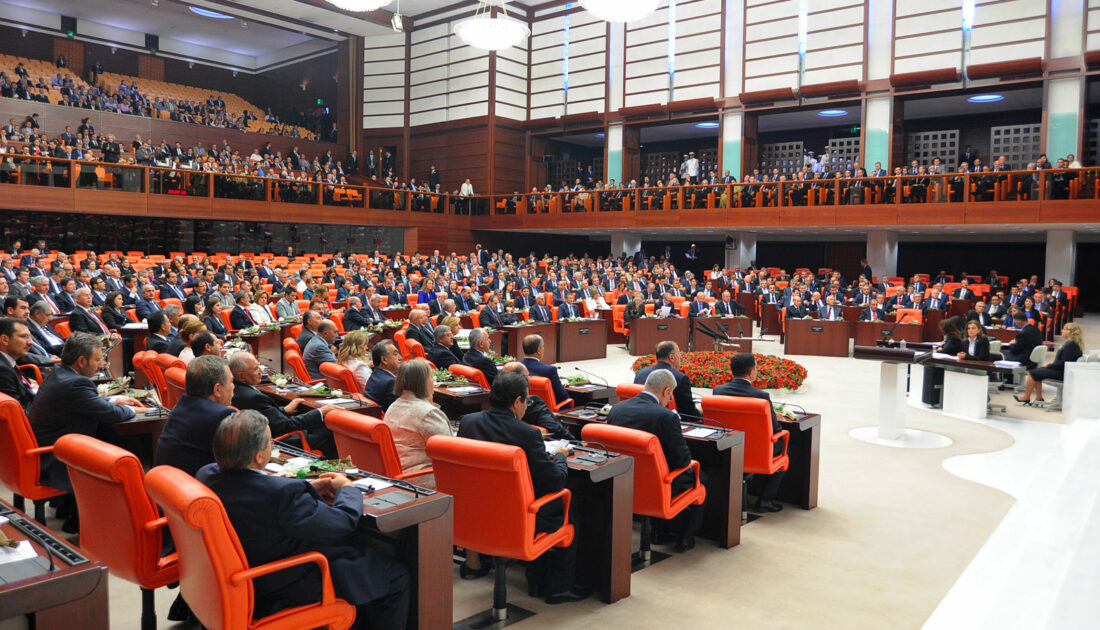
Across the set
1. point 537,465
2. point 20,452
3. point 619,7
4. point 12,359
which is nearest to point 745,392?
point 537,465

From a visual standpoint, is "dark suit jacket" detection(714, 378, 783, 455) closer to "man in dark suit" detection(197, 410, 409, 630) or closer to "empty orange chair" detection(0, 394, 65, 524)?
"man in dark suit" detection(197, 410, 409, 630)

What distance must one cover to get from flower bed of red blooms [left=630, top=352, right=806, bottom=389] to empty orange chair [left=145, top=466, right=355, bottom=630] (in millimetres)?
6656

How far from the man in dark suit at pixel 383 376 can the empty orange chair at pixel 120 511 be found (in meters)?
2.17

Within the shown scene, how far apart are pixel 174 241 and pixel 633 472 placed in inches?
689

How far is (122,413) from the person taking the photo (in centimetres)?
409

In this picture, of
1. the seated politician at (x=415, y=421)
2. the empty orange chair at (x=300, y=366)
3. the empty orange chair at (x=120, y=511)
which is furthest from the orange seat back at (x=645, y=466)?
the empty orange chair at (x=300, y=366)

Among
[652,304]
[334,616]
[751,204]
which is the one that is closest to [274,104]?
[751,204]

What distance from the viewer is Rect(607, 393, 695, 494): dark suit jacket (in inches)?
159

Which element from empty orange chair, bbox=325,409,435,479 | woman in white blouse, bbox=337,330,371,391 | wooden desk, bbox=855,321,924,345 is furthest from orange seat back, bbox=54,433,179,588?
wooden desk, bbox=855,321,924,345

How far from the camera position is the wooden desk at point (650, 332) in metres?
12.8

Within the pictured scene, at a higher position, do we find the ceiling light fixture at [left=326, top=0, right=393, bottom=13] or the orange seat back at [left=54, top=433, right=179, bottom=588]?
the ceiling light fixture at [left=326, top=0, right=393, bottom=13]

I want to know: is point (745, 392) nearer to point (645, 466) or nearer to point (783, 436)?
point (783, 436)

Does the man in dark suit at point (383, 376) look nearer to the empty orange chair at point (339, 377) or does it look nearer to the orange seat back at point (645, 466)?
the empty orange chair at point (339, 377)

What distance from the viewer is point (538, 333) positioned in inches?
442
